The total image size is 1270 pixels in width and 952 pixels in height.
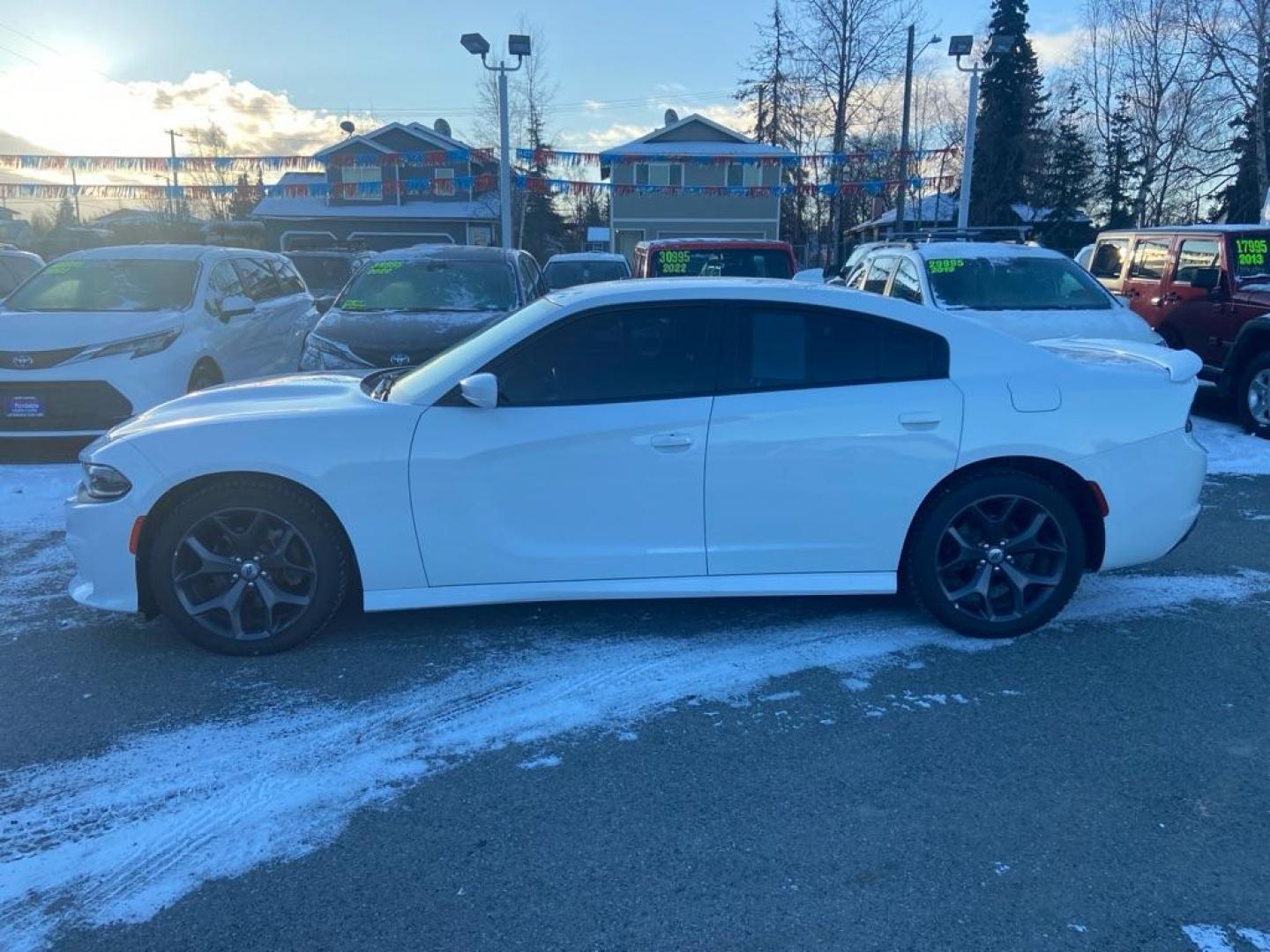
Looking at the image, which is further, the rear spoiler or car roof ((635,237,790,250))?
car roof ((635,237,790,250))

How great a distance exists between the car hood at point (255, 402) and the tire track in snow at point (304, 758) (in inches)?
50.3

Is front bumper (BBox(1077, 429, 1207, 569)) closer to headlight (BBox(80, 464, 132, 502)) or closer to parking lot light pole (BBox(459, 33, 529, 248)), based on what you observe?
headlight (BBox(80, 464, 132, 502))

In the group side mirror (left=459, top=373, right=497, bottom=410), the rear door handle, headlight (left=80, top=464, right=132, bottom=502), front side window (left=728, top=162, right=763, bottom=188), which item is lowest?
headlight (left=80, top=464, right=132, bottom=502)

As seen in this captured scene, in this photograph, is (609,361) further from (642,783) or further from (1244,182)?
(1244,182)

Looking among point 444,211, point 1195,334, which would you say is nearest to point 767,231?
point 444,211

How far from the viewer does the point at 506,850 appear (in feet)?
9.05

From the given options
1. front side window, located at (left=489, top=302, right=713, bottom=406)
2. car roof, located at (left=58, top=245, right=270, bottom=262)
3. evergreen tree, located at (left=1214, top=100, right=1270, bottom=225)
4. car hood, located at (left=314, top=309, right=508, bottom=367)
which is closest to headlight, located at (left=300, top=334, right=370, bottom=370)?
car hood, located at (left=314, top=309, right=508, bottom=367)

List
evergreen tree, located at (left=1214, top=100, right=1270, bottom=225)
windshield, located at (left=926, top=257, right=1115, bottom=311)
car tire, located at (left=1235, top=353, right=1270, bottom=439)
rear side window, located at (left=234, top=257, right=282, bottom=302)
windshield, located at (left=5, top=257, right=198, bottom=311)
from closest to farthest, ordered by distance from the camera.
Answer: windshield, located at (left=5, top=257, right=198, bottom=311) < windshield, located at (left=926, top=257, right=1115, bottom=311) < car tire, located at (left=1235, top=353, right=1270, bottom=439) < rear side window, located at (left=234, top=257, right=282, bottom=302) < evergreen tree, located at (left=1214, top=100, right=1270, bottom=225)

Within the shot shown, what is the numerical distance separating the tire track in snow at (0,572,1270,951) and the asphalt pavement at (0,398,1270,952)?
0.04 feet

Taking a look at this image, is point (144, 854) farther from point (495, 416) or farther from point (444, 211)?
point (444, 211)

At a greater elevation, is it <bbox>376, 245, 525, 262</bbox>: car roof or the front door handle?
<bbox>376, 245, 525, 262</bbox>: car roof

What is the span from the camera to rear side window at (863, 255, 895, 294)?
31.6 feet

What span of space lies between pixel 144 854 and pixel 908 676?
2.76m

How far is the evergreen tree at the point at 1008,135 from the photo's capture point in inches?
1588
